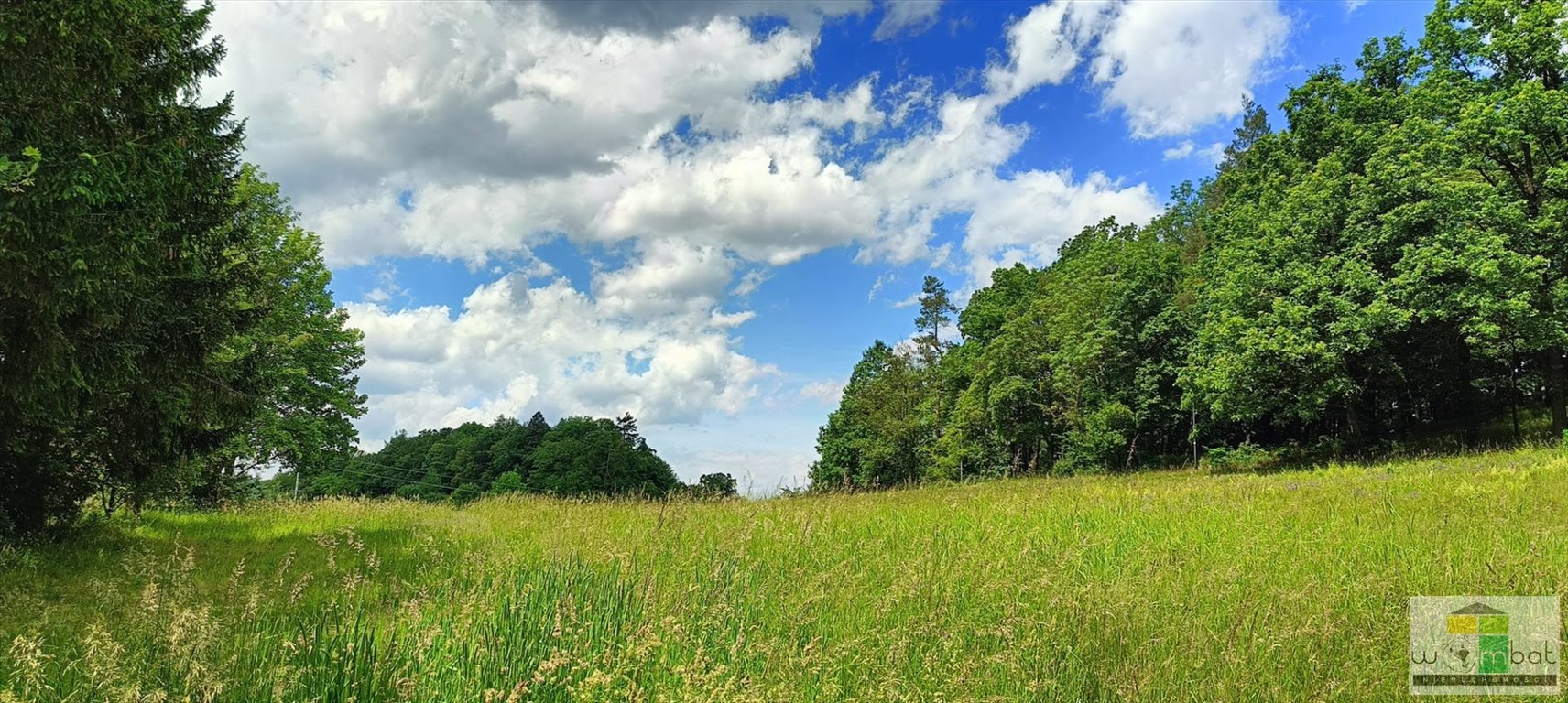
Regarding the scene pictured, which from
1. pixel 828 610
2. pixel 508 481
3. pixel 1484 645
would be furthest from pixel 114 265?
pixel 508 481

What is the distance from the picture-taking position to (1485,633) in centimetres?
458

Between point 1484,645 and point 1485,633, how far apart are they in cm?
21

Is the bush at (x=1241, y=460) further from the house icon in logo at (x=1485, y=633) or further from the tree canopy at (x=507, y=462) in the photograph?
the tree canopy at (x=507, y=462)

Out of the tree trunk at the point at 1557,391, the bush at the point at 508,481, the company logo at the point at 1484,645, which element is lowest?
the bush at the point at 508,481

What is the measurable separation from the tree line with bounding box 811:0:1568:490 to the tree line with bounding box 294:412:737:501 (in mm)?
43742

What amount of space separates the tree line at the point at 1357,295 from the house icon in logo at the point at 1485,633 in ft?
32.1

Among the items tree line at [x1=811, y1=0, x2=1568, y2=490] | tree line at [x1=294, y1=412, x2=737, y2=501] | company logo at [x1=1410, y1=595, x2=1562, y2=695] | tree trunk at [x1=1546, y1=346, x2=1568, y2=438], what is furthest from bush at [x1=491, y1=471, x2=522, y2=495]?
company logo at [x1=1410, y1=595, x2=1562, y2=695]

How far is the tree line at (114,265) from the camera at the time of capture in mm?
7059

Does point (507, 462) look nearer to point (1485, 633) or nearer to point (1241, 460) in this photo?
point (1241, 460)

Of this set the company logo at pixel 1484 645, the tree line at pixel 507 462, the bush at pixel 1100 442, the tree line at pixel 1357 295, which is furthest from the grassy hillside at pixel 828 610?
the tree line at pixel 507 462

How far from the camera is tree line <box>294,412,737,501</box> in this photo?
227ft

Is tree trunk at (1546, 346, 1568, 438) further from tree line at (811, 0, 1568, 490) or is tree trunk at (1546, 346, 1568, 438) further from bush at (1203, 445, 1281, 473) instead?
bush at (1203, 445, 1281, 473)

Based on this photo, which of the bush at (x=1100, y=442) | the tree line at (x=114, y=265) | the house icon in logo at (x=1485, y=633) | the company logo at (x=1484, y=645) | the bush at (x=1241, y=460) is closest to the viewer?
the company logo at (x=1484, y=645)

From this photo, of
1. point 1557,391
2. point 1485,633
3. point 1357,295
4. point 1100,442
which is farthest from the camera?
point 1100,442
